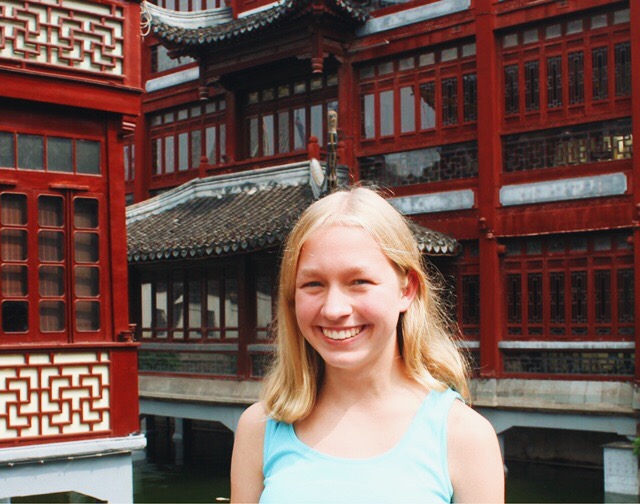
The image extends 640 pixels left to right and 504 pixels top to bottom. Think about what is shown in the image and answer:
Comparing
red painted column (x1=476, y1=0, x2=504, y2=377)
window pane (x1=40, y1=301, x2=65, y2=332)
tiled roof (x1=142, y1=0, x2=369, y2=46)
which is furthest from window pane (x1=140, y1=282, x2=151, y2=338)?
window pane (x1=40, y1=301, x2=65, y2=332)

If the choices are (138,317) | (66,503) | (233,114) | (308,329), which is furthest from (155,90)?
(308,329)

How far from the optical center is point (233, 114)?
1797 centimetres

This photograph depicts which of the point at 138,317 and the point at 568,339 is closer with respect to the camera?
the point at 568,339

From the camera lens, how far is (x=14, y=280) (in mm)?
8867

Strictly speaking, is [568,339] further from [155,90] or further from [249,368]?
[155,90]

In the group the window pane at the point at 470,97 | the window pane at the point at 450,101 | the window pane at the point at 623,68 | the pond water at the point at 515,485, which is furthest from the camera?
the window pane at the point at 450,101

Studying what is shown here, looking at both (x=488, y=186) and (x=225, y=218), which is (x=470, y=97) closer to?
(x=488, y=186)

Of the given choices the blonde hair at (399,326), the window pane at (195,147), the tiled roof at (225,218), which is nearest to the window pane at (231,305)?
the tiled roof at (225,218)

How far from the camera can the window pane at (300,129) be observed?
17.0m

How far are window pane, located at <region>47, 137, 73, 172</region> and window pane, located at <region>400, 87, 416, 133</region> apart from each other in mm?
7213

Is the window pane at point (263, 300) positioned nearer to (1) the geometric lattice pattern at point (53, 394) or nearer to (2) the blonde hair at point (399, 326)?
(1) the geometric lattice pattern at point (53, 394)

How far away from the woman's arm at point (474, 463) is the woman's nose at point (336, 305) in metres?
0.35

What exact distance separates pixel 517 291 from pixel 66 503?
725cm

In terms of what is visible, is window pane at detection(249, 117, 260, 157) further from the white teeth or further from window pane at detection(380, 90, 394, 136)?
the white teeth
